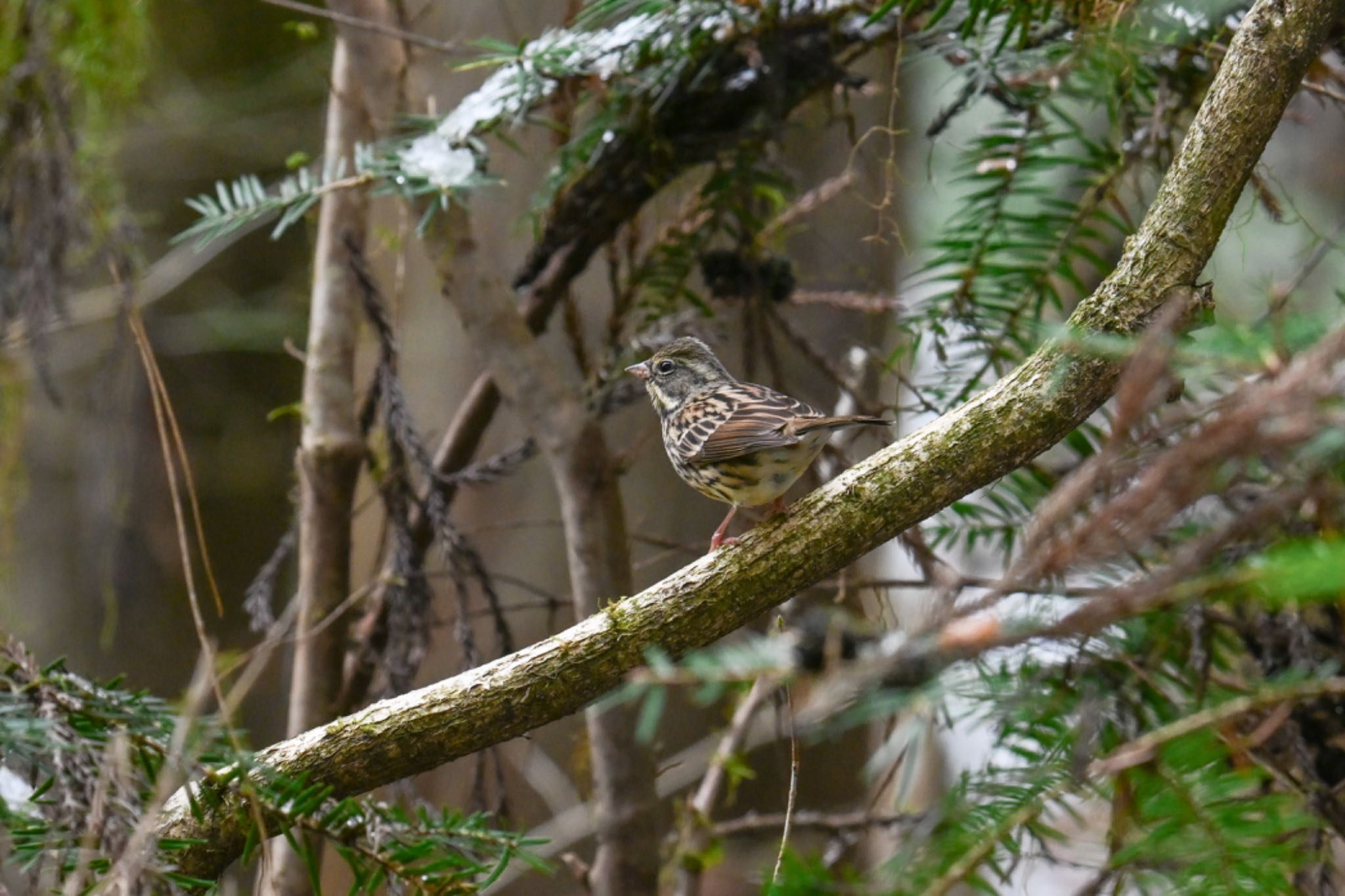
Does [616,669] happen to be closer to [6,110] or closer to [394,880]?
[394,880]

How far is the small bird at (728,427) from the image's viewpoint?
2451 mm

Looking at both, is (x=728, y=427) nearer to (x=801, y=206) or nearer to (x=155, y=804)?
(x=801, y=206)

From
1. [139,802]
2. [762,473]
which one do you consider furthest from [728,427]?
[139,802]

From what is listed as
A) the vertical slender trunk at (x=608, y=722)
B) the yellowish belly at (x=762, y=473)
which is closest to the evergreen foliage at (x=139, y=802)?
the vertical slender trunk at (x=608, y=722)

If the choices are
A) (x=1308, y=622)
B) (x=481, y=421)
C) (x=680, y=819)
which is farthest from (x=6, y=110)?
(x=1308, y=622)

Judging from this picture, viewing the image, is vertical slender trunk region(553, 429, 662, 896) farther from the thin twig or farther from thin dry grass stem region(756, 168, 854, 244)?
the thin twig

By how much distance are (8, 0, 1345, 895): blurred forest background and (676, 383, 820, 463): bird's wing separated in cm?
19

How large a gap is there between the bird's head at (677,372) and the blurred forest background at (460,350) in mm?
122

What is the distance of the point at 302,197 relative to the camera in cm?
251

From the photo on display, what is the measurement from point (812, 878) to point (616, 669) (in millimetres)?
738

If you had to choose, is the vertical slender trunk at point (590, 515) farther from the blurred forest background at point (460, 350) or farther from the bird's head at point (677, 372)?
the bird's head at point (677, 372)

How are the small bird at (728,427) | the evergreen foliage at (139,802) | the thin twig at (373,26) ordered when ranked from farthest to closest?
the thin twig at (373,26), the small bird at (728,427), the evergreen foliage at (139,802)

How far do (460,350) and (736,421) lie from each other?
233cm

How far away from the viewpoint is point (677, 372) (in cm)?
301
